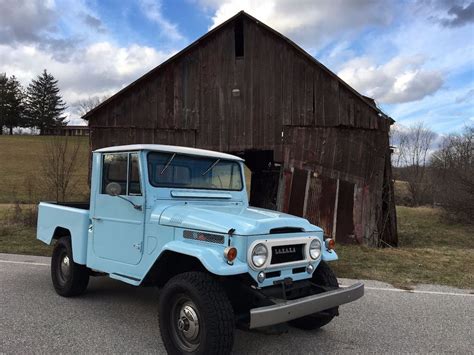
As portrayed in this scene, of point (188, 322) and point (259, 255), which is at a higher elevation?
point (259, 255)

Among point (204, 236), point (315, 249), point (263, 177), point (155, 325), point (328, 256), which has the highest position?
point (263, 177)

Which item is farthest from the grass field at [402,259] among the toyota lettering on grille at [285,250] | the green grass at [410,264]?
the toyota lettering on grille at [285,250]

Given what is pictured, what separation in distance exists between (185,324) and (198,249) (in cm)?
72

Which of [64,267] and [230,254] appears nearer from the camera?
[230,254]

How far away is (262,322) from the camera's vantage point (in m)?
3.86

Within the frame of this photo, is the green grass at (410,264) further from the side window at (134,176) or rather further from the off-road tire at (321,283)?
the side window at (134,176)

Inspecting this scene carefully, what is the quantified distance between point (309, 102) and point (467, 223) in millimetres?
13037

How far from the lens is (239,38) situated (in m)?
14.0

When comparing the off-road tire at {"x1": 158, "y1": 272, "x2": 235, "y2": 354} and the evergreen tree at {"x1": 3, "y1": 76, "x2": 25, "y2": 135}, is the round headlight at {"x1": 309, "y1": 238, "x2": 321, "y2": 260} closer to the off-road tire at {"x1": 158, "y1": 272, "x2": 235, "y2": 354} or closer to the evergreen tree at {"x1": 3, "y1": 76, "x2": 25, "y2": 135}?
the off-road tire at {"x1": 158, "y1": 272, "x2": 235, "y2": 354}

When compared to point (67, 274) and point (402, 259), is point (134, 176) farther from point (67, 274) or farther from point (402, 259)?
point (402, 259)

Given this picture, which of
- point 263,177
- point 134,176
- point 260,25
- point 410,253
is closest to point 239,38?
point 260,25

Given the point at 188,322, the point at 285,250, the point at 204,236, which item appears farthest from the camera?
the point at 285,250

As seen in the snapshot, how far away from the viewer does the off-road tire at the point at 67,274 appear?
640cm

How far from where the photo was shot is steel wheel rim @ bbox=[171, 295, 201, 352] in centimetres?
420
